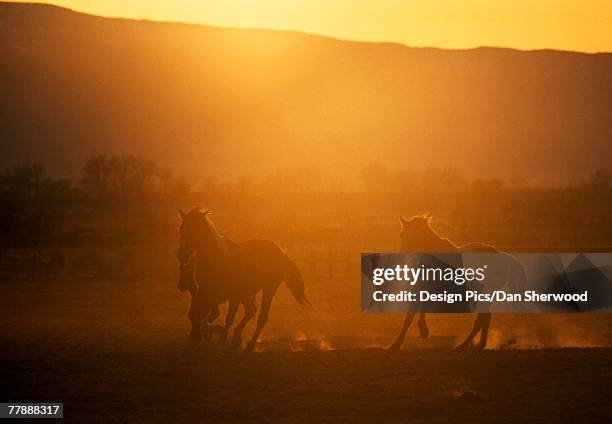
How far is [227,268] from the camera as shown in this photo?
1229 centimetres

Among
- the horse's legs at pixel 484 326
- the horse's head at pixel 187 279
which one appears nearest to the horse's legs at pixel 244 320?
the horse's head at pixel 187 279

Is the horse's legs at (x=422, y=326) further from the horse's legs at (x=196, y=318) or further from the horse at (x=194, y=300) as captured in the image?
the horse's legs at (x=196, y=318)

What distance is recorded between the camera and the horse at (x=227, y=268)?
12250mm

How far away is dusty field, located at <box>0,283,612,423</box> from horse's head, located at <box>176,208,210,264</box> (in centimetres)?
131

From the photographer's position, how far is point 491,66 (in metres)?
185

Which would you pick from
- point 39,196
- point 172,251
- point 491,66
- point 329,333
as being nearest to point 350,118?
point 491,66

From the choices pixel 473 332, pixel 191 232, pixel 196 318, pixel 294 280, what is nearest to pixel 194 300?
pixel 196 318

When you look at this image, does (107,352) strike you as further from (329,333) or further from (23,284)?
(23,284)

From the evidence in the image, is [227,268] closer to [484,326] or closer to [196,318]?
[196,318]

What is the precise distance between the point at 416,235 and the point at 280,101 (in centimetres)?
15567

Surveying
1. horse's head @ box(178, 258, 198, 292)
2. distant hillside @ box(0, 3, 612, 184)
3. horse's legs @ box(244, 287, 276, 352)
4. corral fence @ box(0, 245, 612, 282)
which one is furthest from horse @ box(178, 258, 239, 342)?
distant hillside @ box(0, 3, 612, 184)

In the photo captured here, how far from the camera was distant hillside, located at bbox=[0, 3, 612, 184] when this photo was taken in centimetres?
13912

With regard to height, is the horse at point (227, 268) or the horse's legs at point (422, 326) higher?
the horse at point (227, 268)

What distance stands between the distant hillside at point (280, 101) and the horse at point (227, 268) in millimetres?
111112
